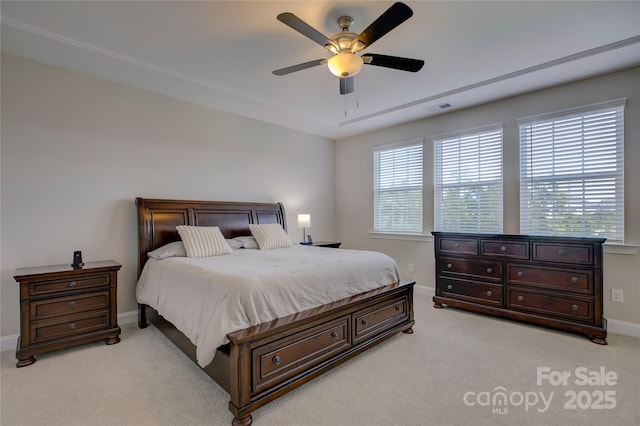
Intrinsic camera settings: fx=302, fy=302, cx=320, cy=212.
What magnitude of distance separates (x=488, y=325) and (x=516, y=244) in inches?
38.1

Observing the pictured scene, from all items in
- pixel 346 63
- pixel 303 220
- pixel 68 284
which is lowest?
pixel 68 284

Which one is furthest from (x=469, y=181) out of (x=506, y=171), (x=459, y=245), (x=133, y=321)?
(x=133, y=321)

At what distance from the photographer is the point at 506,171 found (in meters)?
3.92

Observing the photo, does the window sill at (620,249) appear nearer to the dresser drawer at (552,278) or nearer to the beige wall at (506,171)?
the beige wall at (506,171)

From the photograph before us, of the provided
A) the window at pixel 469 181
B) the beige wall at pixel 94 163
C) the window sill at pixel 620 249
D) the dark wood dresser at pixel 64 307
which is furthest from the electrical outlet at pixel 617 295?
the dark wood dresser at pixel 64 307

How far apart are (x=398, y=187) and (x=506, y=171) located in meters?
1.63

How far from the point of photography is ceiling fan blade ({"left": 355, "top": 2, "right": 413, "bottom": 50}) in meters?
1.78

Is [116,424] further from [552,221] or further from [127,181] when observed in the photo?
[552,221]

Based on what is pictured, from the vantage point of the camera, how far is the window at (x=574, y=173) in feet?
10.5

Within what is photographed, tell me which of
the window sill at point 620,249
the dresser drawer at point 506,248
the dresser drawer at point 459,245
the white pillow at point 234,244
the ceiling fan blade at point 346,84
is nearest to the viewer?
the ceiling fan blade at point 346,84

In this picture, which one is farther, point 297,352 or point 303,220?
point 303,220

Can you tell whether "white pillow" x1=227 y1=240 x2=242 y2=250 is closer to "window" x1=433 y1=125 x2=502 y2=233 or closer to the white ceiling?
the white ceiling

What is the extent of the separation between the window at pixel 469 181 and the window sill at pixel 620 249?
3.44 feet

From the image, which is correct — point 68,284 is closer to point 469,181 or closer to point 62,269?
point 62,269
